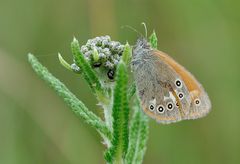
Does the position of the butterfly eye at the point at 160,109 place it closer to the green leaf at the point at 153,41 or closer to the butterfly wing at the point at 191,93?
the butterfly wing at the point at 191,93

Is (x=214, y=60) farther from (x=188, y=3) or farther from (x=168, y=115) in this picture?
(x=168, y=115)

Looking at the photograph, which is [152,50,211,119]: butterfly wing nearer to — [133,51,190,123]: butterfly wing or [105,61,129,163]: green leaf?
[133,51,190,123]: butterfly wing

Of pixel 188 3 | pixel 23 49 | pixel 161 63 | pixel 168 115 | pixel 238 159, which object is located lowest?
pixel 238 159

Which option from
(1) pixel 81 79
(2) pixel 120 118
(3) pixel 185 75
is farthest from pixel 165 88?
(1) pixel 81 79

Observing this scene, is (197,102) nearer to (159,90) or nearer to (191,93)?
(191,93)

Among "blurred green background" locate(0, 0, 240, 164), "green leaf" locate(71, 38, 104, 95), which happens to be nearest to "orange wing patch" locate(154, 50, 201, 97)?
"green leaf" locate(71, 38, 104, 95)

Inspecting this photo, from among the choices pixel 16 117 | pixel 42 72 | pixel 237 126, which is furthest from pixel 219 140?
pixel 42 72
